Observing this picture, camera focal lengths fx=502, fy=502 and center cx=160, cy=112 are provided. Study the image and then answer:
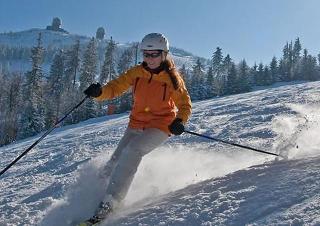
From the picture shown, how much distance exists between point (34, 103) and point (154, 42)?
171ft

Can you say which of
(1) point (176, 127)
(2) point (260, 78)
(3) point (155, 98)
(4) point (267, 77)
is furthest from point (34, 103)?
(4) point (267, 77)

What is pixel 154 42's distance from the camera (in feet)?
21.3

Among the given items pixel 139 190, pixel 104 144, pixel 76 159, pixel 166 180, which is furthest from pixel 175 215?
pixel 104 144

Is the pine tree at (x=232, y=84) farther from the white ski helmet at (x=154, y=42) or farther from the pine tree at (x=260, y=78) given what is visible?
the white ski helmet at (x=154, y=42)

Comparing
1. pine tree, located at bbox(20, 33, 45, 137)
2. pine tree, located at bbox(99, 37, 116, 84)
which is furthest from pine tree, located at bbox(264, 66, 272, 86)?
pine tree, located at bbox(20, 33, 45, 137)

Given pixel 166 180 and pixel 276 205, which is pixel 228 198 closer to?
pixel 276 205

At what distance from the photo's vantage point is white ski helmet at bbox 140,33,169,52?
6.48m

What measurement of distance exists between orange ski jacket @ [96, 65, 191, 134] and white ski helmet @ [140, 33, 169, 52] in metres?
0.33

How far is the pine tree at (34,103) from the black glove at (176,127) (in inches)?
1882

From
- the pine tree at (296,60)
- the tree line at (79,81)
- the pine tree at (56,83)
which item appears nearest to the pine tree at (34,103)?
the tree line at (79,81)

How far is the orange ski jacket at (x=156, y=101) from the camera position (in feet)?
21.3

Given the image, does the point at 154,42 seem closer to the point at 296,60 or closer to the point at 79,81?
the point at 79,81

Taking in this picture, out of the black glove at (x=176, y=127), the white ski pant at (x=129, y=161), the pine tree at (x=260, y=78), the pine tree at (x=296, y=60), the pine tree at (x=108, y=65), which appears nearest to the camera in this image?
the white ski pant at (x=129, y=161)

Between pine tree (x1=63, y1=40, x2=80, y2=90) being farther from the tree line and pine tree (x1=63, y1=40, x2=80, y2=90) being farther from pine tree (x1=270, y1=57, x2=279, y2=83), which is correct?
pine tree (x1=270, y1=57, x2=279, y2=83)
